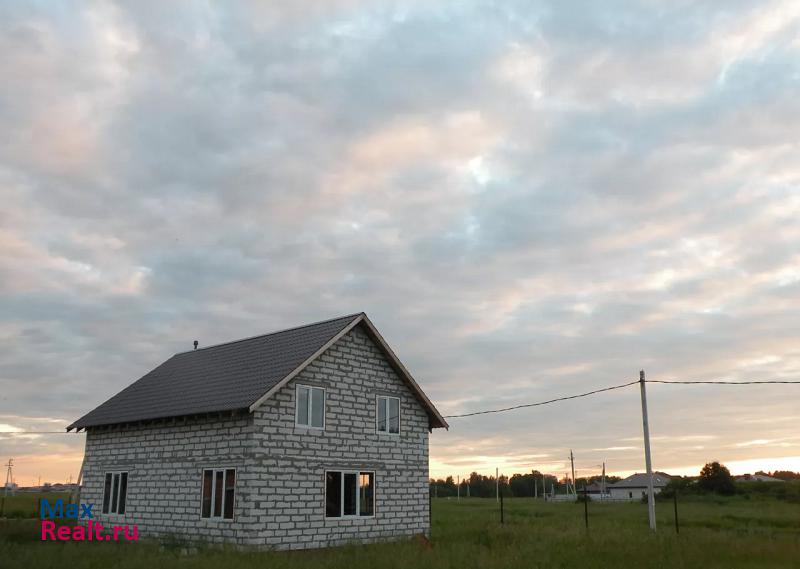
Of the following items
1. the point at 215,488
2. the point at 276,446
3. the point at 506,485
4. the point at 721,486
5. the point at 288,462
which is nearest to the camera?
the point at 276,446

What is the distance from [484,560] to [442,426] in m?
9.73

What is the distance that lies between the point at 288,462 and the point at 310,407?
6.39ft

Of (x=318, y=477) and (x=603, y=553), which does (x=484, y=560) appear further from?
(x=318, y=477)

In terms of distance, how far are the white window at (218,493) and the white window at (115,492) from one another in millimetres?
5089

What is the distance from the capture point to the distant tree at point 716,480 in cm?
7656

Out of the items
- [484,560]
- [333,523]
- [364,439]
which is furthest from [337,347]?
[484,560]

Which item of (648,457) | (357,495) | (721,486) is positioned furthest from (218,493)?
(721,486)

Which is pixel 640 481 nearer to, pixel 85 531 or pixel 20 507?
pixel 20 507

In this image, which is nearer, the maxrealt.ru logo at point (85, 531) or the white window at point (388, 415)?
the maxrealt.ru logo at point (85, 531)

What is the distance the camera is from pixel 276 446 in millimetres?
21984

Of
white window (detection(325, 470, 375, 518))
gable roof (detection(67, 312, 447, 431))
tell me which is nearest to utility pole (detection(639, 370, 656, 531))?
gable roof (detection(67, 312, 447, 431))

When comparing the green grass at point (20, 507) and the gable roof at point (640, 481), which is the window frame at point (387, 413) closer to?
the green grass at point (20, 507)

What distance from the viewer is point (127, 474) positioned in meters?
26.4

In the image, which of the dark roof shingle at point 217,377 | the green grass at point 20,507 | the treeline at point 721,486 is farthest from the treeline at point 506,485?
the dark roof shingle at point 217,377
